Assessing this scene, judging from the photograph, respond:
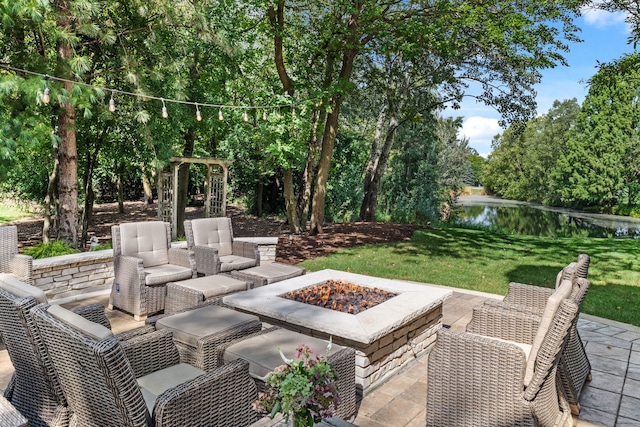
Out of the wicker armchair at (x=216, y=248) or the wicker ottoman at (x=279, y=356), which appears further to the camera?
the wicker armchair at (x=216, y=248)

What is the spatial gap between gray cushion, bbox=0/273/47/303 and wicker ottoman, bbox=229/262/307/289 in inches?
104

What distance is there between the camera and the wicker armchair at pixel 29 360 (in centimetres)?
207

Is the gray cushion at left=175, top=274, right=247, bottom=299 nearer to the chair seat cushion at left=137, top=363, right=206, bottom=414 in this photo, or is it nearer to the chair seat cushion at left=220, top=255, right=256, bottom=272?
the chair seat cushion at left=220, top=255, right=256, bottom=272

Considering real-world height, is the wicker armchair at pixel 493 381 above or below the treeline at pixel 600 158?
below

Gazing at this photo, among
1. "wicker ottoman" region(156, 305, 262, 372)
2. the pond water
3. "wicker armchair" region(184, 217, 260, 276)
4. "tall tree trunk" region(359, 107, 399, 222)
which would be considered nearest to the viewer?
"wicker ottoman" region(156, 305, 262, 372)

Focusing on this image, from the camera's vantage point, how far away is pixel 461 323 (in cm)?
457

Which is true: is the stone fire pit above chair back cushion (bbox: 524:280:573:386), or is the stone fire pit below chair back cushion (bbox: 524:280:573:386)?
below

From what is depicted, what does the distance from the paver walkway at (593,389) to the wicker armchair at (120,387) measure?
956mm

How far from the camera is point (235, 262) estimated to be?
5.57 metres

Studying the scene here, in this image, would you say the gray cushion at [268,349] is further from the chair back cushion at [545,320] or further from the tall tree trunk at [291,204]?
the tall tree trunk at [291,204]

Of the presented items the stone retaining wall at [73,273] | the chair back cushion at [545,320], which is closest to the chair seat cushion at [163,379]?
the chair back cushion at [545,320]

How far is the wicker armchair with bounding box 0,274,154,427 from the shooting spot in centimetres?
207

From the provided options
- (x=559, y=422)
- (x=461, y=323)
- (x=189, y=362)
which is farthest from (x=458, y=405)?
(x=461, y=323)

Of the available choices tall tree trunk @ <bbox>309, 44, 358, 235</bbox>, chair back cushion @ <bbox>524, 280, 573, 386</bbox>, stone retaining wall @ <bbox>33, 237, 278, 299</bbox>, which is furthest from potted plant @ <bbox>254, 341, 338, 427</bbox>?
tall tree trunk @ <bbox>309, 44, 358, 235</bbox>
